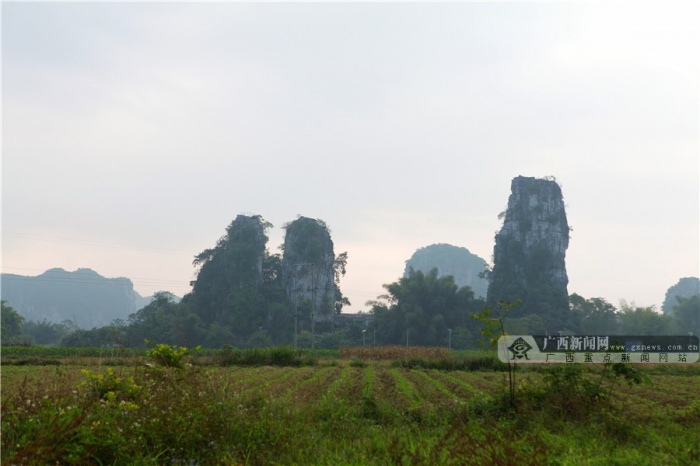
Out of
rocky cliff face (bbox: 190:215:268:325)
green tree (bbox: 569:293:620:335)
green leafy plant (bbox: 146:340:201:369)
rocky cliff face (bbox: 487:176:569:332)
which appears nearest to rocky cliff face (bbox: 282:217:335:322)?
rocky cliff face (bbox: 190:215:268:325)

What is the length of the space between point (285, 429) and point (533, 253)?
102571mm

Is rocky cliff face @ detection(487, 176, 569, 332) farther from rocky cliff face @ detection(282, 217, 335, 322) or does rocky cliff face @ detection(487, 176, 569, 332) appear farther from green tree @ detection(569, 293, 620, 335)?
rocky cliff face @ detection(282, 217, 335, 322)

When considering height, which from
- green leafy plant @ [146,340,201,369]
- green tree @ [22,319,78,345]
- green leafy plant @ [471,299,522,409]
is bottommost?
green tree @ [22,319,78,345]

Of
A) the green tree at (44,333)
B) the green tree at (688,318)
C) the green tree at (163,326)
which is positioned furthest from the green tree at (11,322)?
the green tree at (688,318)

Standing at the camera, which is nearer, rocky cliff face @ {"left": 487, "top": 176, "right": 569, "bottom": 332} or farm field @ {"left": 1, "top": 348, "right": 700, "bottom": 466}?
farm field @ {"left": 1, "top": 348, "right": 700, "bottom": 466}

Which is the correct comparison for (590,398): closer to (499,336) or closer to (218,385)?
(499,336)

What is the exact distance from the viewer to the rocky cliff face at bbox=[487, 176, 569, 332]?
9769 centimetres

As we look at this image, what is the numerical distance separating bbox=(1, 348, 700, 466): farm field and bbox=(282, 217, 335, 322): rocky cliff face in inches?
3620

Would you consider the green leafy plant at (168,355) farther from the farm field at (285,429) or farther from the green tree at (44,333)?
the green tree at (44,333)

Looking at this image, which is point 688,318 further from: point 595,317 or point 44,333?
point 44,333

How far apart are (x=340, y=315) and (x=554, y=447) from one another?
3794 inches

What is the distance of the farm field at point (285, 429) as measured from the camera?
21.2 ft

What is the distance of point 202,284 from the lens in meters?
98.2

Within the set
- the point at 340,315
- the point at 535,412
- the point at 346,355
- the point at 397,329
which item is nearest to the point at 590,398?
the point at 535,412
